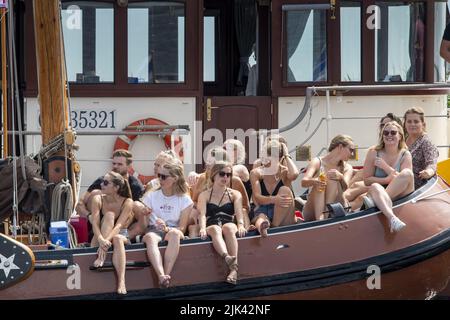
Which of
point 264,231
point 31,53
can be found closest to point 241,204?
point 264,231

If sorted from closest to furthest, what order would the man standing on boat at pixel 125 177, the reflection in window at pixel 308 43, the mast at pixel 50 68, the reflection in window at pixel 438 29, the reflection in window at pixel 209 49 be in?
1. the man standing on boat at pixel 125 177
2. the mast at pixel 50 68
3. the reflection in window at pixel 308 43
4. the reflection in window at pixel 438 29
5. the reflection in window at pixel 209 49

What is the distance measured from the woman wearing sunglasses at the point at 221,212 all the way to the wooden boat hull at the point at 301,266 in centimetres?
9

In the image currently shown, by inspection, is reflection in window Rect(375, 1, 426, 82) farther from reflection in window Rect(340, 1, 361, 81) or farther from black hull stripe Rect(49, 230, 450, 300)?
black hull stripe Rect(49, 230, 450, 300)

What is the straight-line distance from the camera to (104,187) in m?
7.82

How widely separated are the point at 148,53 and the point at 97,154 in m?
1.26

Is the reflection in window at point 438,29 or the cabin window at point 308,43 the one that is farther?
the reflection in window at point 438,29

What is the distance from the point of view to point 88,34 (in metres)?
10.8

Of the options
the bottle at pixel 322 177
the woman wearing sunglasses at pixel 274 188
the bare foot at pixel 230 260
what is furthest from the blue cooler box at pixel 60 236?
the bottle at pixel 322 177

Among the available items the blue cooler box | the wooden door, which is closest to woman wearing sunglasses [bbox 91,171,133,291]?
the blue cooler box

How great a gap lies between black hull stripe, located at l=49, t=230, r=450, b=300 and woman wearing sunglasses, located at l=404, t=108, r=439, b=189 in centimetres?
80

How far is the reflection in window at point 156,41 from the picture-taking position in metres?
10.8

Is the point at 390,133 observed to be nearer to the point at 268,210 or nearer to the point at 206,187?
the point at 268,210

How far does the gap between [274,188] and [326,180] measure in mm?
437

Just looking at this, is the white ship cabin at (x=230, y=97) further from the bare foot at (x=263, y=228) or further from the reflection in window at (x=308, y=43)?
the bare foot at (x=263, y=228)
